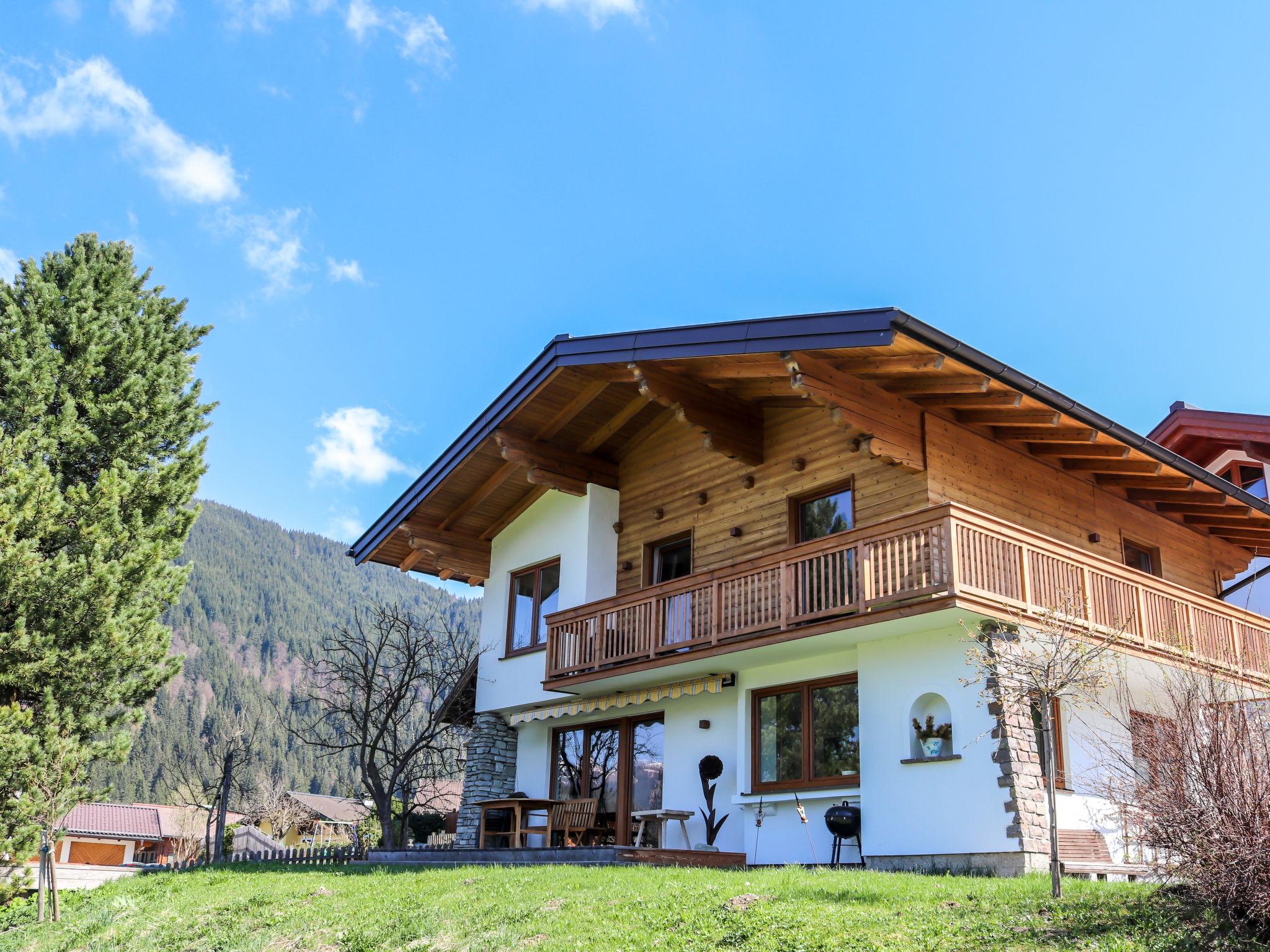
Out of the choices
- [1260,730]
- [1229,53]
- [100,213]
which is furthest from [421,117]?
[1260,730]

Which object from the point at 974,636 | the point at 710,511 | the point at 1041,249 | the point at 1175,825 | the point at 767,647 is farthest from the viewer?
the point at 1041,249

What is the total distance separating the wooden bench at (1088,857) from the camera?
12.2m

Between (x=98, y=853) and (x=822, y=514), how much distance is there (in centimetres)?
5645

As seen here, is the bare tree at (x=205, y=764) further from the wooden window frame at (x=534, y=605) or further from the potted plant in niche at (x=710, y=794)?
the potted plant in niche at (x=710, y=794)

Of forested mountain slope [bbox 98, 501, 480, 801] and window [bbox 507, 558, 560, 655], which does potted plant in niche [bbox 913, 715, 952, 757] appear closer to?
window [bbox 507, 558, 560, 655]

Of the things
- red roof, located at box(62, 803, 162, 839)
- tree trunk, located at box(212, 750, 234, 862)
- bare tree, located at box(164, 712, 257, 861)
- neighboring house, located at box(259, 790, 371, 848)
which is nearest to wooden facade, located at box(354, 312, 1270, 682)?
tree trunk, located at box(212, 750, 234, 862)

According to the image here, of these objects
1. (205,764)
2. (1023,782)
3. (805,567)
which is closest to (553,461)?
(805,567)

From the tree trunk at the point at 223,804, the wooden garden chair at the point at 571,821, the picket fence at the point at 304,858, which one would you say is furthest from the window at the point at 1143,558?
the tree trunk at the point at 223,804

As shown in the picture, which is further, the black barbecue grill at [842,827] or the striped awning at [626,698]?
the striped awning at [626,698]

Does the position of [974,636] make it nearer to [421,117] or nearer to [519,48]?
[519,48]

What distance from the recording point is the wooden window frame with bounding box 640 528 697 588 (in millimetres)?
18188

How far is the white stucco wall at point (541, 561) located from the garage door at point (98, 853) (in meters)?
47.6

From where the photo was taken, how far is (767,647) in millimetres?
14539

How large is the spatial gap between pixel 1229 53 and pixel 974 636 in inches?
348
